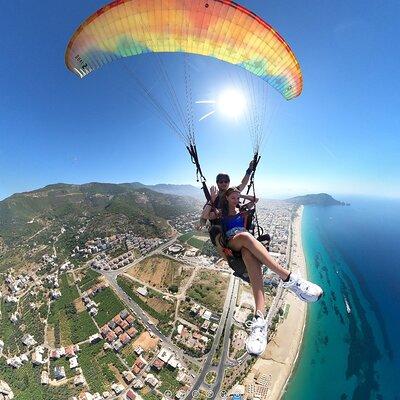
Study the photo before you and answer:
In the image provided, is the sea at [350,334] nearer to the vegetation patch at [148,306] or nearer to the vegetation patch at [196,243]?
the vegetation patch at [148,306]

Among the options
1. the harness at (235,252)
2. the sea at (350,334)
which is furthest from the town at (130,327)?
the harness at (235,252)

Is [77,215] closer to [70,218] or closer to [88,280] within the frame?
[70,218]

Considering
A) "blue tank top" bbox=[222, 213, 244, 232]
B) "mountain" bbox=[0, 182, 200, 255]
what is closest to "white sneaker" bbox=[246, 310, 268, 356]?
"blue tank top" bbox=[222, 213, 244, 232]

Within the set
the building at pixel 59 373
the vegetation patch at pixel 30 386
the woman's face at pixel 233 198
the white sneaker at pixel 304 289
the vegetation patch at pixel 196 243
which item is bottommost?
the vegetation patch at pixel 30 386

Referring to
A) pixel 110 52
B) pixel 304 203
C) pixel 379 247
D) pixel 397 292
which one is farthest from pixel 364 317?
pixel 304 203

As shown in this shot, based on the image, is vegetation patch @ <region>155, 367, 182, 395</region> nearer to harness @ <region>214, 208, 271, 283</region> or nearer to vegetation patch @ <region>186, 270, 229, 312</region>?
vegetation patch @ <region>186, 270, 229, 312</region>

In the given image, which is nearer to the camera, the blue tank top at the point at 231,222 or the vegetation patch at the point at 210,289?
the blue tank top at the point at 231,222

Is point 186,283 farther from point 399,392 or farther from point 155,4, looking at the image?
point 155,4
